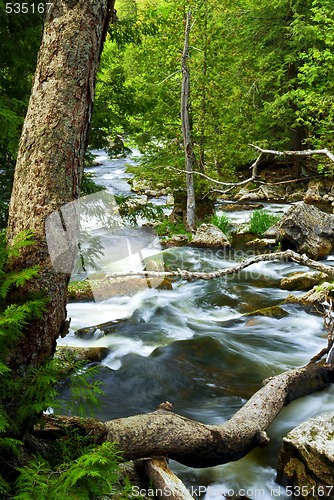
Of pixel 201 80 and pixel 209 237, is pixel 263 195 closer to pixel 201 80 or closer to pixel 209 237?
pixel 201 80

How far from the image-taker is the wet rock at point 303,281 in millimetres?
9141

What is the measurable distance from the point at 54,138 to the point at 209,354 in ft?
16.6

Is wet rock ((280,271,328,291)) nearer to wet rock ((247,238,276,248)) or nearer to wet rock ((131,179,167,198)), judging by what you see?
wet rock ((247,238,276,248))

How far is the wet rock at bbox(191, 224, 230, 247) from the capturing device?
13430 millimetres

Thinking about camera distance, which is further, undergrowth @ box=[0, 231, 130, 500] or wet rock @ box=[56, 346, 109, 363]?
wet rock @ box=[56, 346, 109, 363]

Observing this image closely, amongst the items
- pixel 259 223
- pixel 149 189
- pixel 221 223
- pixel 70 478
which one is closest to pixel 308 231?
pixel 259 223

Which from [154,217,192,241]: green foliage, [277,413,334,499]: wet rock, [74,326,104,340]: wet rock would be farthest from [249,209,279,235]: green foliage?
[277,413,334,499]: wet rock

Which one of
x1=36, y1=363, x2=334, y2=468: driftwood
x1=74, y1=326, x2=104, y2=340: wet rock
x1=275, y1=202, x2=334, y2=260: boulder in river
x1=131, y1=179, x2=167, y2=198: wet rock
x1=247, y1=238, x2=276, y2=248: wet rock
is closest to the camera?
x1=36, y1=363, x2=334, y2=468: driftwood

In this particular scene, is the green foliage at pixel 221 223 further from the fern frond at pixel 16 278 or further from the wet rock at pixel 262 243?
the fern frond at pixel 16 278

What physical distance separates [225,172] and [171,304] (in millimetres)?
12396

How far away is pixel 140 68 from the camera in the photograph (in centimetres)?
1513

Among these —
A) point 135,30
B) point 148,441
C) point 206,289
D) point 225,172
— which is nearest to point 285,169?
point 225,172

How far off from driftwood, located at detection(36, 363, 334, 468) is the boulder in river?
792cm

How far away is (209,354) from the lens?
662 centimetres
